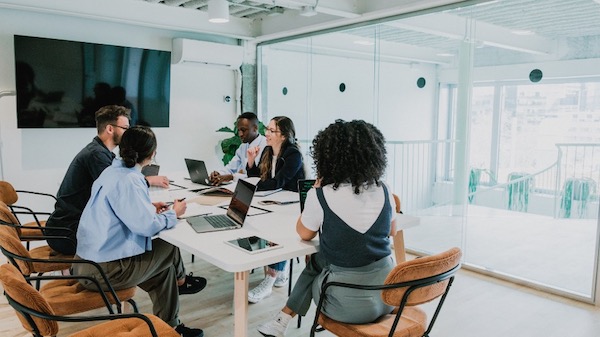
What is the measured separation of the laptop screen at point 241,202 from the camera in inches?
101

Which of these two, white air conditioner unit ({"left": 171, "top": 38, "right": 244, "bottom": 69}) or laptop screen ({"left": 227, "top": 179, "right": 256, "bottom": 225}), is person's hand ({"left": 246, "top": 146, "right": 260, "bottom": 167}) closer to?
laptop screen ({"left": 227, "top": 179, "right": 256, "bottom": 225})

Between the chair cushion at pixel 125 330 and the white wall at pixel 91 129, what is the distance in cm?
352

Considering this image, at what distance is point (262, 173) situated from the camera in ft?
12.8

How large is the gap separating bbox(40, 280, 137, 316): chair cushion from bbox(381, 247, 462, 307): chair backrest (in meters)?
1.30

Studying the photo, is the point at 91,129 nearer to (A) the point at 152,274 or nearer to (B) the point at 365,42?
(B) the point at 365,42

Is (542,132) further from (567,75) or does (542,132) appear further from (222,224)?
(222,224)

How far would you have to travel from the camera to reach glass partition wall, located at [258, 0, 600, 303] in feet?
11.8

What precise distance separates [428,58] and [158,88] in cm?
302

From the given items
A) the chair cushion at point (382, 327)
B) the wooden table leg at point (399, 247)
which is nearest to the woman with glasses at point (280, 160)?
the wooden table leg at point (399, 247)

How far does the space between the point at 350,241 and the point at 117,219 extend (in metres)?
1.14

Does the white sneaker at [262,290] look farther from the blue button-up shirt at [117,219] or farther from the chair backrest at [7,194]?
the chair backrest at [7,194]

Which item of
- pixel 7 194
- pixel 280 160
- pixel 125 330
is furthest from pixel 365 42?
pixel 125 330

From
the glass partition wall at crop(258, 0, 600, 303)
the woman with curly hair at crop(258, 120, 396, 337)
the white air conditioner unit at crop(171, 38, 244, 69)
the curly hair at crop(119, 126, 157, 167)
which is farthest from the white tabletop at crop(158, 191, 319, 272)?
the white air conditioner unit at crop(171, 38, 244, 69)

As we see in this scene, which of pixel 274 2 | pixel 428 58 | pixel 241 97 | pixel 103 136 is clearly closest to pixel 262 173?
pixel 103 136
